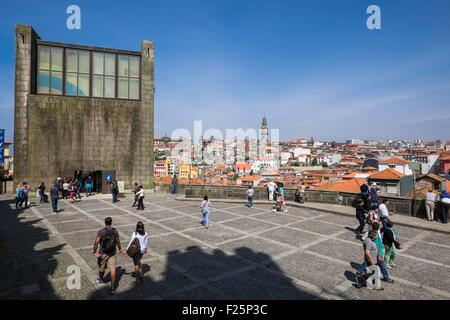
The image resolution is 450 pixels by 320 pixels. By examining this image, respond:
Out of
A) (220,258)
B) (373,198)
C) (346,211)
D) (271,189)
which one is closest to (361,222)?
(373,198)

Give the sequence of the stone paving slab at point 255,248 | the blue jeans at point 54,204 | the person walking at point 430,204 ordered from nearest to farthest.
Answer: the stone paving slab at point 255,248, the person walking at point 430,204, the blue jeans at point 54,204

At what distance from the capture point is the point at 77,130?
20.4 meters

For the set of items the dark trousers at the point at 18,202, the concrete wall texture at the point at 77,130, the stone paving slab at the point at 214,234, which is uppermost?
the concrete wall texture at the point at 77,130

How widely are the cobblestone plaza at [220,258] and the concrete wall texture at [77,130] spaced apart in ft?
22.0

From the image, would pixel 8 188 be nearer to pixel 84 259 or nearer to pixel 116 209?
pixel 116 209

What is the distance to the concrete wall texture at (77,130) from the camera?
63.5 ft

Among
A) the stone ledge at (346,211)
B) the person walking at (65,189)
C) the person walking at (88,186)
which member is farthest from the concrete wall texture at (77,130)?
the stone ledge at (346,211)

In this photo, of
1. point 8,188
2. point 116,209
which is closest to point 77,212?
point 116,209

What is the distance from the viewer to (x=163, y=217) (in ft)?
44.3

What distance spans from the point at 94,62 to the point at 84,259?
58.1 feet

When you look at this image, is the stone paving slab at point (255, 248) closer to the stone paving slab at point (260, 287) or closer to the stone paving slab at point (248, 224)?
the stone paving slab at point (260, 287)

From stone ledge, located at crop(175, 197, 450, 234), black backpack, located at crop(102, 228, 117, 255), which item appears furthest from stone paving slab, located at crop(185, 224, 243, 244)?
stone ledge, located at crop(175, 197, 450, 234)

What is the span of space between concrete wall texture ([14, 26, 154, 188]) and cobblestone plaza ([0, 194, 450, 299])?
6.72 metres
